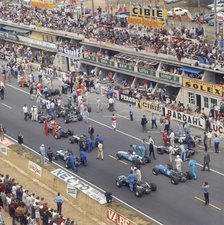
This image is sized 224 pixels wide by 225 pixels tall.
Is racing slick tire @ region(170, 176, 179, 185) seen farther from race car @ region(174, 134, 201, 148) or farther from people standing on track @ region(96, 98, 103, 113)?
people standing on track @ region(96, 98, 103, 113)

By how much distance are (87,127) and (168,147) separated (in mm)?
8335

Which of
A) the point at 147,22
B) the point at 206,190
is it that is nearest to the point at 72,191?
the point at 206,190

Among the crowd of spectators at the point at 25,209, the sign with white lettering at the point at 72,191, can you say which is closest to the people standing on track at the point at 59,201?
the crowd of spectators at the point at 25,209

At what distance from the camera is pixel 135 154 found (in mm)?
39719

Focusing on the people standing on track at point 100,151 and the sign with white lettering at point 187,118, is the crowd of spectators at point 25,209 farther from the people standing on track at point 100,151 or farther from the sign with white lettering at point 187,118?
the sign with white lettering at point 187,118

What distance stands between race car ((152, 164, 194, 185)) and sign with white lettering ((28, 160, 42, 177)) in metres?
7.06

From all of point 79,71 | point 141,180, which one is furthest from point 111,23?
point 141,180

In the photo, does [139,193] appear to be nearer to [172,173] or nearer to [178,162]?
[172,173]

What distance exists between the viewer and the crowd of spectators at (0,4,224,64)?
52219 millimetres

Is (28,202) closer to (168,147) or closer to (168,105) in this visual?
(168,147)

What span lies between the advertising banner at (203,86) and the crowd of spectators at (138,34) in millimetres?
1952

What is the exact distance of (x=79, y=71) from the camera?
63562 mm

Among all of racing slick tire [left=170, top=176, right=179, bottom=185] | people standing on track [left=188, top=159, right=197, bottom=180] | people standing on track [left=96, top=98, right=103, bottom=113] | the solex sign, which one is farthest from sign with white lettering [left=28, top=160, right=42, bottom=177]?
people standing on track [left=96, top=98, right=103, bottom=113]

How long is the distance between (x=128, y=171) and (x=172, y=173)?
3164mm
